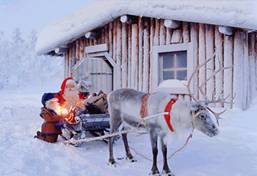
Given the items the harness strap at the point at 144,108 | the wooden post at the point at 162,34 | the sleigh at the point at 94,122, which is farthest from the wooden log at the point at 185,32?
the harness strap at the point at 144,108

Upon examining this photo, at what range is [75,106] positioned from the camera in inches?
284

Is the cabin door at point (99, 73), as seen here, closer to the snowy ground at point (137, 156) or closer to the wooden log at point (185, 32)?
the wooden log at point (185, 32)

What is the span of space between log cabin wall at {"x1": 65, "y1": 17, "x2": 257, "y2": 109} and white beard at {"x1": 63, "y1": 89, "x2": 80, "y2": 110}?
2909 millimetres

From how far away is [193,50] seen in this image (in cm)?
879

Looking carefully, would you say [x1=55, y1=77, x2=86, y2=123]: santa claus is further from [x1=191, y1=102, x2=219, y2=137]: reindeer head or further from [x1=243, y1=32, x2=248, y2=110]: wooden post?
[x1=243, y1=32, x2=248, y2=110]: wooden post

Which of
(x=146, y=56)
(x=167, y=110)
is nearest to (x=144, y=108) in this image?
(x=167, y=110)

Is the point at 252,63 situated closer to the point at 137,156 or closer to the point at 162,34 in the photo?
the point at 162,34

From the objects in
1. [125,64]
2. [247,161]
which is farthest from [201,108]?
[125,64]

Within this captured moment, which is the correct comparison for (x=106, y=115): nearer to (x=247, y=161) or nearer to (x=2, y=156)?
(x=2, y=156)

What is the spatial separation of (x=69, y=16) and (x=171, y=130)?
8.17 m

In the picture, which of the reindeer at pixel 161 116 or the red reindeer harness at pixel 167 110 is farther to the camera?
the red reindeer harness at pixel 167 110

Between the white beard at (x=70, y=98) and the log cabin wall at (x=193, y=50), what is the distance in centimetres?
291

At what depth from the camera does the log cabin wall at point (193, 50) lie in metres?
7.96

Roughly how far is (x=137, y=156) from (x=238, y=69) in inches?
138
